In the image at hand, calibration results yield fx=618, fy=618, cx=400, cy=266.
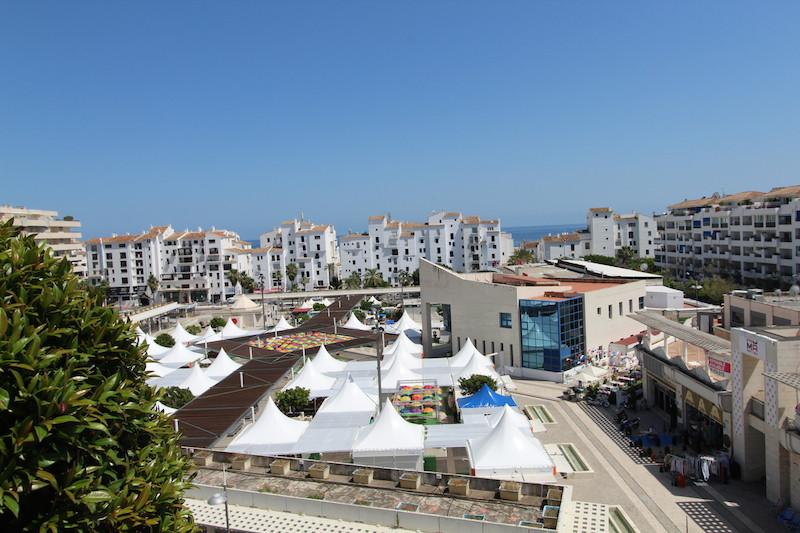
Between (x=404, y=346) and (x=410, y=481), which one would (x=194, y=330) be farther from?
(x=410, y=481)

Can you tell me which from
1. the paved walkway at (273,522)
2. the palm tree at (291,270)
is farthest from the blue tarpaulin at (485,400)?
the palm tree at (291,270)

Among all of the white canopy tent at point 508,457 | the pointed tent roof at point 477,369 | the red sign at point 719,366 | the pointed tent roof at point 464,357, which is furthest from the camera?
the pointed tent roof at point 464,357

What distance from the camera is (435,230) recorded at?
104062 millimetres

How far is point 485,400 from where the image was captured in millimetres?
26484

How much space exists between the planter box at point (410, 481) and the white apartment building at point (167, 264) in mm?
86315

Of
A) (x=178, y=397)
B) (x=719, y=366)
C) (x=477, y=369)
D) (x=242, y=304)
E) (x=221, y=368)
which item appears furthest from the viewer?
(x=242, y=304)

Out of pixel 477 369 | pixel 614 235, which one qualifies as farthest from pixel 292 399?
pixel 614 235

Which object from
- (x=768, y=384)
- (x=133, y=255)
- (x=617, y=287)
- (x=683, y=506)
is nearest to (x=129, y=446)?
(x=683, y=506)

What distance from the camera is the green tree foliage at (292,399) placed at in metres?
28.3

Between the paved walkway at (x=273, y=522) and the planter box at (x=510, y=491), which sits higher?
the planter box at (x=510, y=491)

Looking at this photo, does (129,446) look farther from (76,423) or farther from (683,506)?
(683,506)

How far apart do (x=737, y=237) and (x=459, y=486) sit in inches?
2524

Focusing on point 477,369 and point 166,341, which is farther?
point 166,341

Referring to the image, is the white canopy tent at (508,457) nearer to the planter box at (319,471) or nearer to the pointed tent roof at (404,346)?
the planter box at (319,471)
